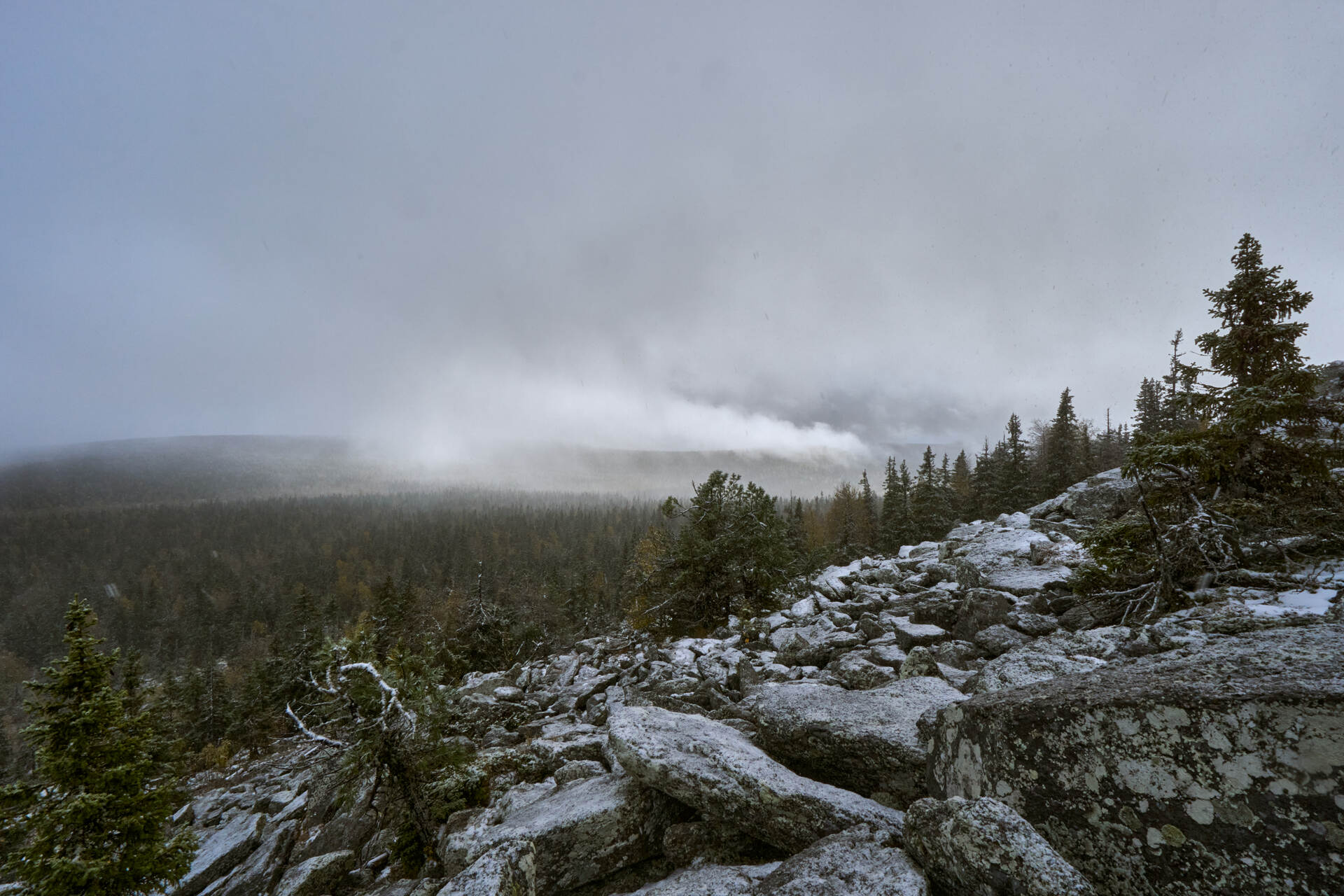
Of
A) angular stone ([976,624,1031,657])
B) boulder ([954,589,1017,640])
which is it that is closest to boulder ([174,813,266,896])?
angular stone ([976,624,1031,657])

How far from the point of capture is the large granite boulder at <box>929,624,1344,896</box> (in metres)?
2.31

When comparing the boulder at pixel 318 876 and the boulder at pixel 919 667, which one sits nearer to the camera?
the boulder at pixel 318 876

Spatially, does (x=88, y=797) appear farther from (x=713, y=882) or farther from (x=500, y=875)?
(x=713, y=882)

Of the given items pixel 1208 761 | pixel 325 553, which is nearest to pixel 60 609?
pixel 325 553

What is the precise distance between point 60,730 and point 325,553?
17547 cm

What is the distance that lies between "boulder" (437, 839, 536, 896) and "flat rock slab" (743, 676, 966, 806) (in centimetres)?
278

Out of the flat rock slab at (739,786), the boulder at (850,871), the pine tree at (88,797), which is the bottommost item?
the pine tree at (88,797)

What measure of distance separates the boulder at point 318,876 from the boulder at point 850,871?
280 inches

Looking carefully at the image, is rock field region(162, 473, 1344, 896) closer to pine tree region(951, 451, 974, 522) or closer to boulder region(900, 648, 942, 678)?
boulder region(900, 648, 942, 678)

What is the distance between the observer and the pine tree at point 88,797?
26.5 ft

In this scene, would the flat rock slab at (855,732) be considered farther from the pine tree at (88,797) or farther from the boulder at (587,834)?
the pine tree at (88,797)

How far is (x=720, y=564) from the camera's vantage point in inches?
737

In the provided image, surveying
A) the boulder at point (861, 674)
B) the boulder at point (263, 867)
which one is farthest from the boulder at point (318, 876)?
the boulder at point (861, 674)

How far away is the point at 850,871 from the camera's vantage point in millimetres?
3197
